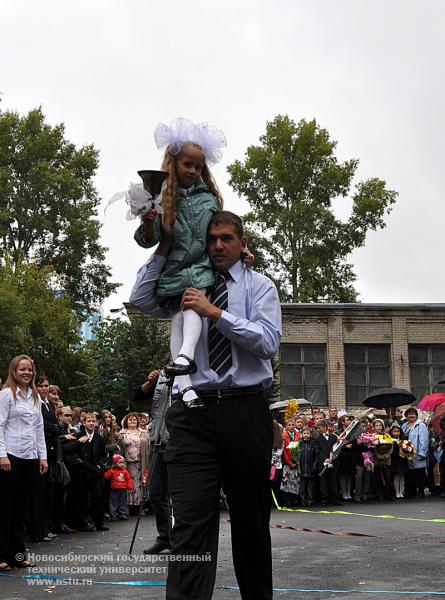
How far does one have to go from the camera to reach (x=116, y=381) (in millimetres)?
30375

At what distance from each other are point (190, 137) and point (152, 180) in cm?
40

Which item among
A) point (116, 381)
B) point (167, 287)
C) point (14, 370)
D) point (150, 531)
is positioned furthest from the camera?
point (116, 381)

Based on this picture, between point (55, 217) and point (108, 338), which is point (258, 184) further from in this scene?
point (108, 338)

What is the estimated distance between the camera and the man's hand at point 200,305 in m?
4.42

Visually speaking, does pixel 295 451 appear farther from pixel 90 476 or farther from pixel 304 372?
pixel 304 372

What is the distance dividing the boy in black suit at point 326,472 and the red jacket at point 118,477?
17.5 feet

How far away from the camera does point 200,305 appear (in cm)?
443

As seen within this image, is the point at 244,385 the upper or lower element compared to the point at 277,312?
lower

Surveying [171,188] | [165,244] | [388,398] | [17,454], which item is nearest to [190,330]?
[165,244]

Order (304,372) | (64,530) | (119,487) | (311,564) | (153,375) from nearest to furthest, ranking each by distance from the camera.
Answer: (311,564)
(153,375)
(64,530)
(119,487)
(304,372)

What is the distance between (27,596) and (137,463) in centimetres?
936

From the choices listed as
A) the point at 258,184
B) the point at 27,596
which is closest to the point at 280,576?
the point at 27,596

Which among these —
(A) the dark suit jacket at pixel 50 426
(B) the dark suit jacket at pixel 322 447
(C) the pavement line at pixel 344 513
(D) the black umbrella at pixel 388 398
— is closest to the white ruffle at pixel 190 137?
(A) the dark suit jacket at pixel 50 426

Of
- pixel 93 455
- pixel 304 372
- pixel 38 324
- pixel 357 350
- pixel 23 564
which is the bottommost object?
pixel 23 564
